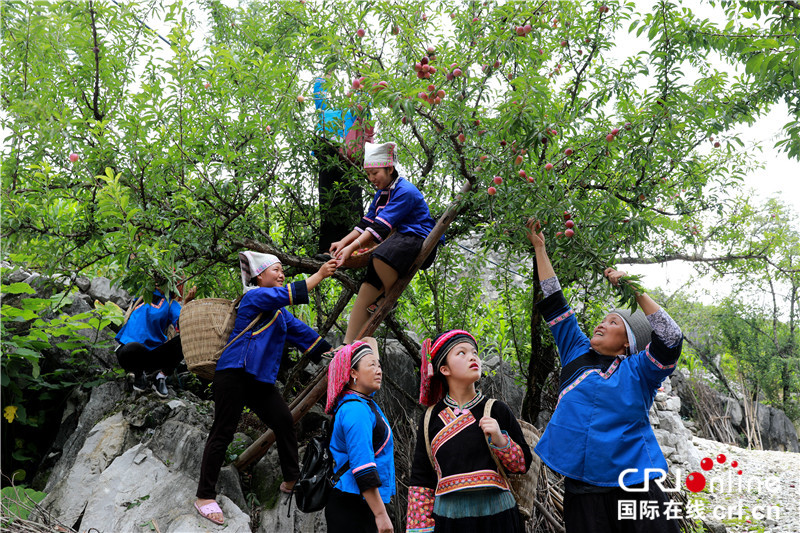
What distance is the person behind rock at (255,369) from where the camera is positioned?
3725mm

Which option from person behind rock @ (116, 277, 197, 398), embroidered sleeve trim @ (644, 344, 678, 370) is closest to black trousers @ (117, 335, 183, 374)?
person behind rock @ (116, 277, 197, 398)

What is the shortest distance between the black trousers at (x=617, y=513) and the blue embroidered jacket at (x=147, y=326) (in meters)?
3.80

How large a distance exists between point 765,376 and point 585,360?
14520 mm

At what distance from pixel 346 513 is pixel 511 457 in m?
0.92

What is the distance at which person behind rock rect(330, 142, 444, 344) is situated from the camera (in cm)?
373

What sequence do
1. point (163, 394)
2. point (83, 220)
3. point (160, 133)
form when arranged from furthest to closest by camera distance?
point (163, 394) → point (160, 133) → point (83, 220)

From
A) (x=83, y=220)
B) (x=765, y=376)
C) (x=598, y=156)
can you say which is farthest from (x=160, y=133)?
(x=765, y=376)

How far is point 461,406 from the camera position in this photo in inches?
110

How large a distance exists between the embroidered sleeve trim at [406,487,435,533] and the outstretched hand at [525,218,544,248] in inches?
55.1

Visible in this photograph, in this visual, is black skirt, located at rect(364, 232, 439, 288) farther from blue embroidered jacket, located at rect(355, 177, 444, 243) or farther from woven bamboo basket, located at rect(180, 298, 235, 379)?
woven bamboo basket, located at rect(180, 298, 235, 379)

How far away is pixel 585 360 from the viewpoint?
2.80 metres

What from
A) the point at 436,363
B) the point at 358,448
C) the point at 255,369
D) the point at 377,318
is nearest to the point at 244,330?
the point at 255,369

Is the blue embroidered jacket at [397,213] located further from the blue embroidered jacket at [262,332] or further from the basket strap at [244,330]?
the basket strap at [244,330]

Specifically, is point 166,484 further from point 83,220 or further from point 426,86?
point 426,86
